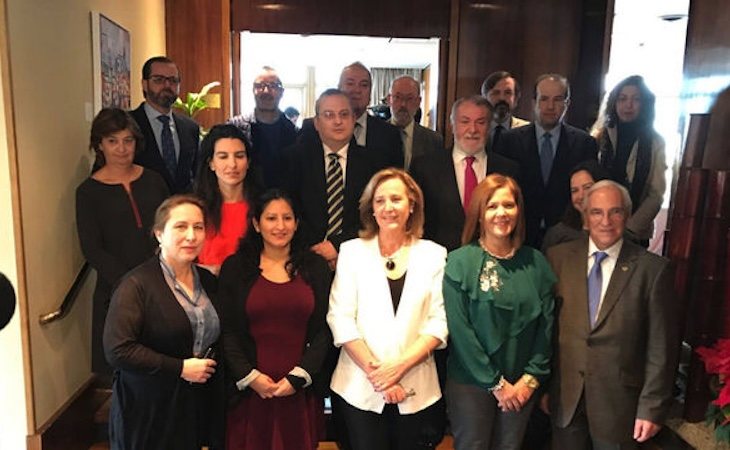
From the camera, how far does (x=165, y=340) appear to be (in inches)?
80.7

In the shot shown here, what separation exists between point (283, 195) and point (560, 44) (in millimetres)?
4335

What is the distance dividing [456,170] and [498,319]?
2.62 feet

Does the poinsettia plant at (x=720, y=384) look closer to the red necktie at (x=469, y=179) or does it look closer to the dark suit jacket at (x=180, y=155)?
the red necktie at (x=469, y=179)

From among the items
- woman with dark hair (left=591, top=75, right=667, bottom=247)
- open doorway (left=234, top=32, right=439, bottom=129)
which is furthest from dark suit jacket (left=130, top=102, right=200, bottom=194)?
open doorway (left=234, top=32, right=439, bottom=129)

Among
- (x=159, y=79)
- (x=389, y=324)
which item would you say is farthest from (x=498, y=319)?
(x=159, y=79)

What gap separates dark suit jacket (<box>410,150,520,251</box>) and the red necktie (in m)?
0.04

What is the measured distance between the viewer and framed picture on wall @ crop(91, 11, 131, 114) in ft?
11.2

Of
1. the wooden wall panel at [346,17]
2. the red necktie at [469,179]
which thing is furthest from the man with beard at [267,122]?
the wooden wall panel at [346,17]

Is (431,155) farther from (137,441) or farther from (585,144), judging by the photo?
(137,441)

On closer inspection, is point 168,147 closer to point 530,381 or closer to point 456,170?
point 456,170

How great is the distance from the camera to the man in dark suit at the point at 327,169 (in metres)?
2.72

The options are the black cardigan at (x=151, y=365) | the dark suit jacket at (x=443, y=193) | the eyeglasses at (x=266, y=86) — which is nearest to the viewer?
the black cardigan at (x=151, y=365)

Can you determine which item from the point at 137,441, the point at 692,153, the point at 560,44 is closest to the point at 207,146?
the point at 137,441

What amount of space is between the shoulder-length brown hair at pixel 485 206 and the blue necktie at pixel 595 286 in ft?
0.92
